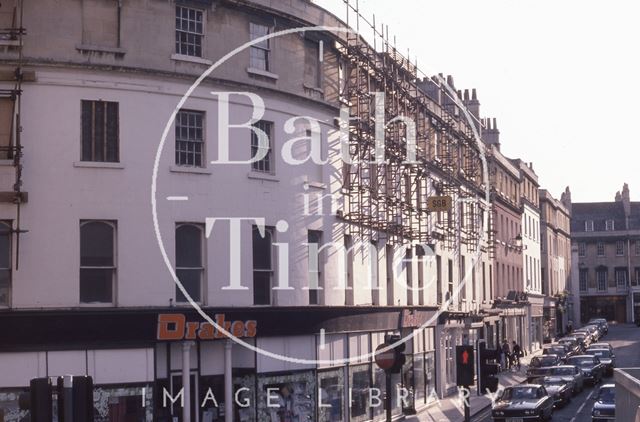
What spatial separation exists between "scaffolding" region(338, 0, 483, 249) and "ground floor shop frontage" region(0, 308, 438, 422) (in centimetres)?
428

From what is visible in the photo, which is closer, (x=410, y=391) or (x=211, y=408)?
(x=211, y=408)

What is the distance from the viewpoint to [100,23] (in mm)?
28703

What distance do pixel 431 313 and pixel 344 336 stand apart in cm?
1260

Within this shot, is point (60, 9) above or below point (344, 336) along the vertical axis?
above

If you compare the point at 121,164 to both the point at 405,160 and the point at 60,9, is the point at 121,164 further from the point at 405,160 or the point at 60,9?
the point at 405,160

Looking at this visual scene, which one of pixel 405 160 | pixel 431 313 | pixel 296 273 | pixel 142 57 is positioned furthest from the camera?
pixel 431 313

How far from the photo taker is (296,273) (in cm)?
3334

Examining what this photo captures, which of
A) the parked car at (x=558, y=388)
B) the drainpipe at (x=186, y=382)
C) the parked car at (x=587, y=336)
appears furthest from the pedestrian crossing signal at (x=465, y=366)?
the parked car at (x=587, y=336)

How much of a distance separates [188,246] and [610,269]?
115m

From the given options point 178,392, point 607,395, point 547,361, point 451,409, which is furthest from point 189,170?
point 547,361

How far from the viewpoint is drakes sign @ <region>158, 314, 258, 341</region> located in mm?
28672

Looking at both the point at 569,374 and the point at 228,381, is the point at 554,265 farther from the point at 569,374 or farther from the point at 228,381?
the point at 228,381

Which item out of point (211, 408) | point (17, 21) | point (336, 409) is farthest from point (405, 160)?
point (17, 21)

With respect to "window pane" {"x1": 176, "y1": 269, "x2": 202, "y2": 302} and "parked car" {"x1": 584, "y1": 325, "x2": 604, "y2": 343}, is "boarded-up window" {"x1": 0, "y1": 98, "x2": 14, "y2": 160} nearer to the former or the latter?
"window pane" {"x1": 176, "y1": 269, "x2": 202, "y2": 302}
